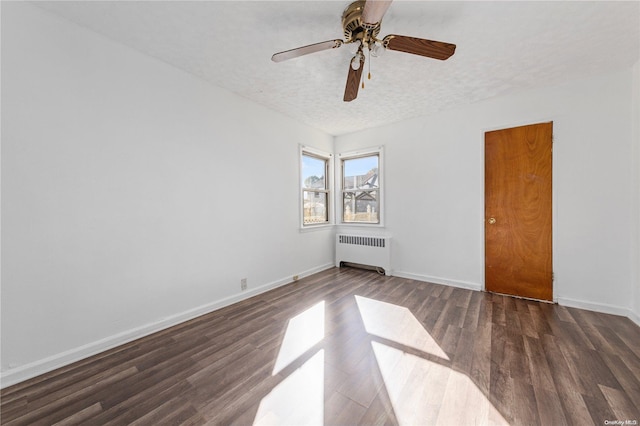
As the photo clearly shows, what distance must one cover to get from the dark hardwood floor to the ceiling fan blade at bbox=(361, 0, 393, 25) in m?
2.31

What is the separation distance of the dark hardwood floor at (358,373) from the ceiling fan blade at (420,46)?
2.35 meters

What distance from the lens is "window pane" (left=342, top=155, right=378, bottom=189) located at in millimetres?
A: 4461

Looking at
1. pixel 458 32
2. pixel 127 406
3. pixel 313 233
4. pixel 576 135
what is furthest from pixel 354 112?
pixel 127 406

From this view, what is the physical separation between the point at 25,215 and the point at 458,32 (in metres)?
3.62

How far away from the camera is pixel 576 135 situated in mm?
2762

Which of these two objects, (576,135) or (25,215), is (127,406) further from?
(576,135)

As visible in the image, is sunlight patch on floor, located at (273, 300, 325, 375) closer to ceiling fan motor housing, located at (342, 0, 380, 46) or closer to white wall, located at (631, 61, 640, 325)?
ceiling fan motor housing, located at (342, 0, 380, 46)

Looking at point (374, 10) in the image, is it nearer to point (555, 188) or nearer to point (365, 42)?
point (365, 42)

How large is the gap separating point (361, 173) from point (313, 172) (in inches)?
37.4

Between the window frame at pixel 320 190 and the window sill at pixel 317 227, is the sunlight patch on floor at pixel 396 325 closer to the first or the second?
the window sill at pixel 317 227

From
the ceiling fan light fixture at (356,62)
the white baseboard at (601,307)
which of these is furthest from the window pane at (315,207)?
the white baseboard at (601,307)

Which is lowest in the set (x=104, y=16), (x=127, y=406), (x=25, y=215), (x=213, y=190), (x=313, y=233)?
(x=127, y=406)

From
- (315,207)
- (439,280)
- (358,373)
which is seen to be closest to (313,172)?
(315,207)

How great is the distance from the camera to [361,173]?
182 inches
